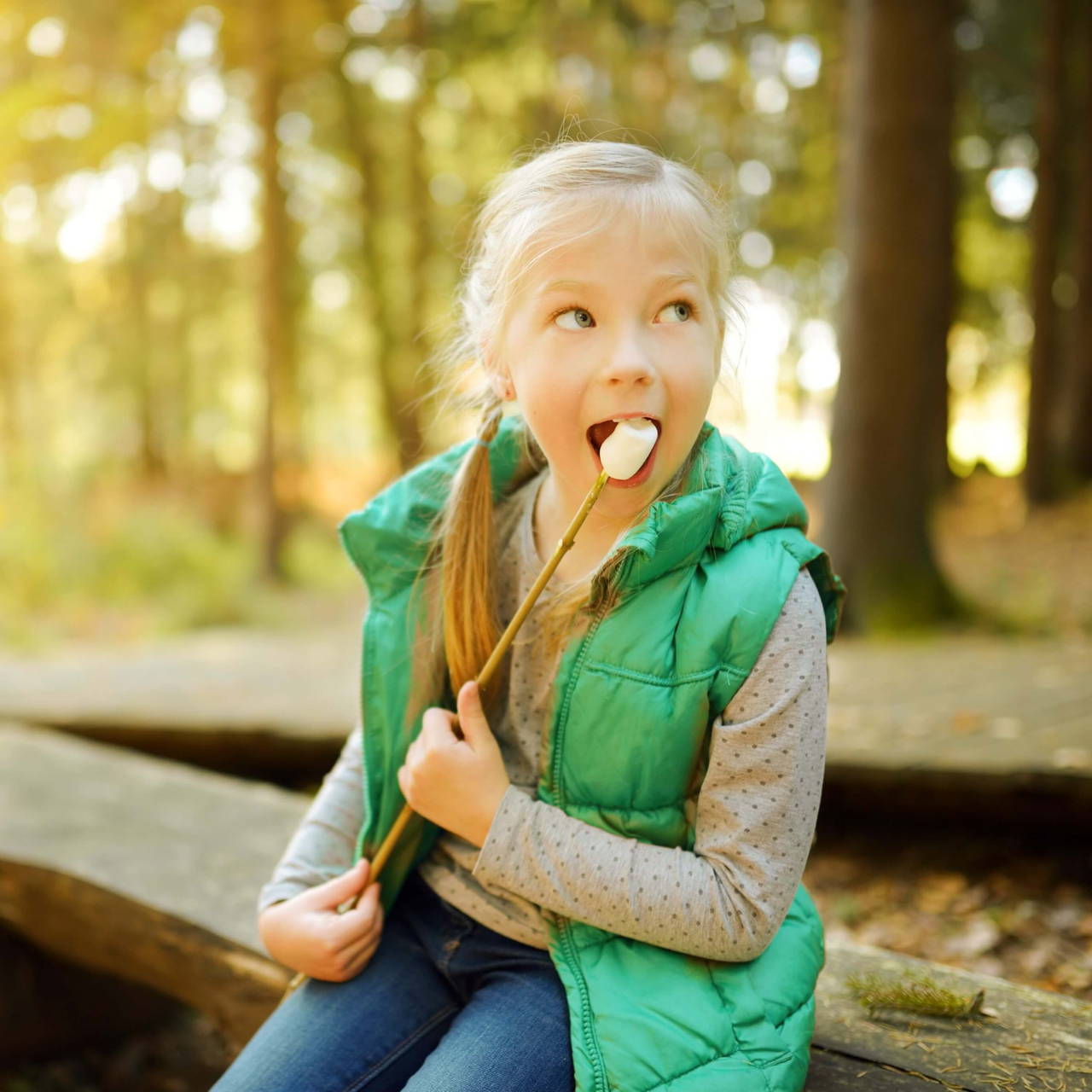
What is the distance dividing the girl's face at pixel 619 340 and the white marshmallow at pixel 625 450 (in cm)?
5

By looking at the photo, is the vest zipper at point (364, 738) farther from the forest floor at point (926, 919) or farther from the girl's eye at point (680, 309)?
the forest floor at point (926, 919)

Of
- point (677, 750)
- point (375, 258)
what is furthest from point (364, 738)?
point (375, 258)

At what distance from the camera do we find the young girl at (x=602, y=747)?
4.82ft

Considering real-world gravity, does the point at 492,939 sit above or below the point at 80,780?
above

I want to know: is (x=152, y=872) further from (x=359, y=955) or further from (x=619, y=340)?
(x=619, y=340)

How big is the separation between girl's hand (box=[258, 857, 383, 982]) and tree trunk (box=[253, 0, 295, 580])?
8.98 meters

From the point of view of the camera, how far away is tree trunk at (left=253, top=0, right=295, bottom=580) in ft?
30.9

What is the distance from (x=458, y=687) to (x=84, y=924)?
1.55 m

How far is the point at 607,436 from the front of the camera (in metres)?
1.57

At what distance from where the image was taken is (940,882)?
334 centimetres

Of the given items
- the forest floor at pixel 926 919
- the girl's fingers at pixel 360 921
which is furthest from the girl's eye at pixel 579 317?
the forest floor at pixel 926 919

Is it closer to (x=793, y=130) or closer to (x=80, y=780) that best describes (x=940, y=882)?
(x=80, y=780)

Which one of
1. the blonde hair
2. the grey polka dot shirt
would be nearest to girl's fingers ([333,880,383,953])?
the grey polka dot shirt

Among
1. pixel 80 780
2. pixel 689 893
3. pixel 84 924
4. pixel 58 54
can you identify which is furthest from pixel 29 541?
pixel 689 893
